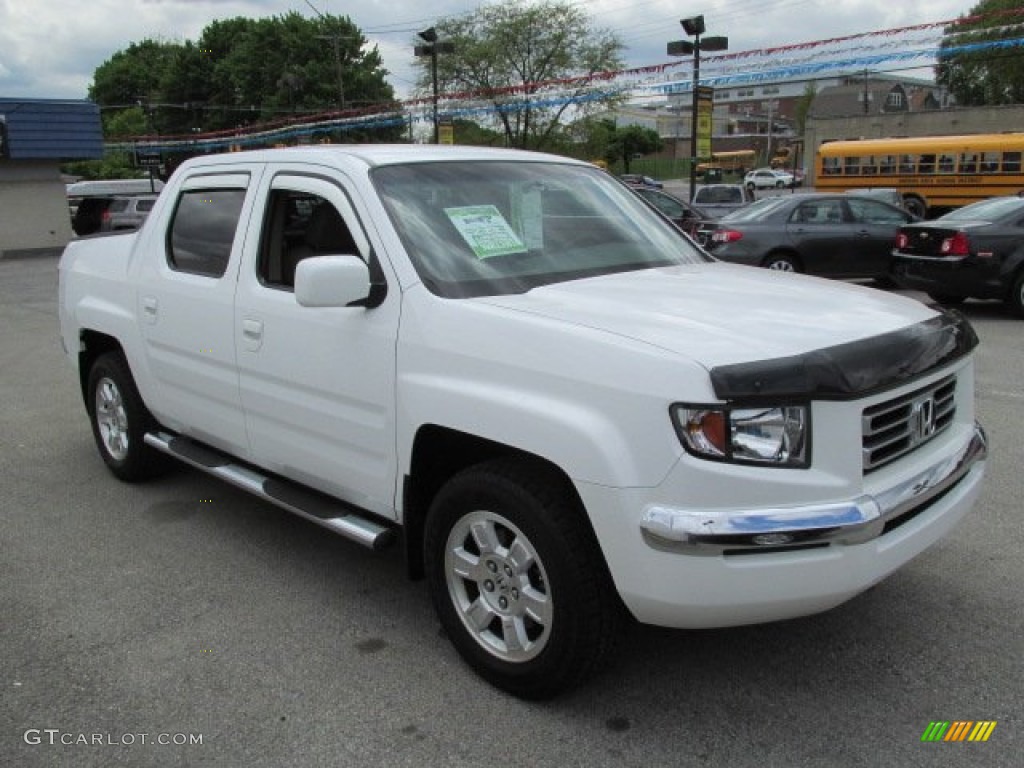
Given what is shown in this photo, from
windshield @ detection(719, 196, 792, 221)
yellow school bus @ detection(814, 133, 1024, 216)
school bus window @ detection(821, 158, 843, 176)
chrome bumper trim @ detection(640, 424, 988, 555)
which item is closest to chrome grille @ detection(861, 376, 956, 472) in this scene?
chrome bumper trim @ detection(640, 424, 988, 555)

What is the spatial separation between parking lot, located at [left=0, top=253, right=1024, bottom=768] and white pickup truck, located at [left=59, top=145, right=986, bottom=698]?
283 mm

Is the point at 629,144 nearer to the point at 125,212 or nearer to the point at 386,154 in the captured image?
the point at 125,212

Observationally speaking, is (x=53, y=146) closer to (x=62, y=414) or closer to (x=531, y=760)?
(x=62, y=414)

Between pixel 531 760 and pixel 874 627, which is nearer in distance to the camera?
pixel 531 760

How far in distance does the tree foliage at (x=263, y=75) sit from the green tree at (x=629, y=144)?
20.0m

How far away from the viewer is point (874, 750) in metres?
2.70

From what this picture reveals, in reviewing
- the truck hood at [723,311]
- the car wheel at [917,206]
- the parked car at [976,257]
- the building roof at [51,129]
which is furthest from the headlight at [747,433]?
the car wheel at [917,206]

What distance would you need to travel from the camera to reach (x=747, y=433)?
8.13 ft

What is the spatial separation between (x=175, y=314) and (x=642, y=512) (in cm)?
283

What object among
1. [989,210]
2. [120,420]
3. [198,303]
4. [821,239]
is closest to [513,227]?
[198,303]

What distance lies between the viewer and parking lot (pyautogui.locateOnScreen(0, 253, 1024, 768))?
2777 millimetres

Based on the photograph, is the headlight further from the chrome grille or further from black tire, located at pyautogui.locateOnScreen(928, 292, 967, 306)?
black tire, located at pyautogui.locateOnScreen(928, 292, 967, 306)

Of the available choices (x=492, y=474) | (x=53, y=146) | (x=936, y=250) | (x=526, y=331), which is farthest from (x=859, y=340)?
(x=53, y=146)

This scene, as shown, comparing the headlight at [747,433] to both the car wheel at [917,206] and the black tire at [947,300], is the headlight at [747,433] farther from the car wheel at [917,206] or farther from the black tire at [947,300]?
the car wheel at [917,206]
